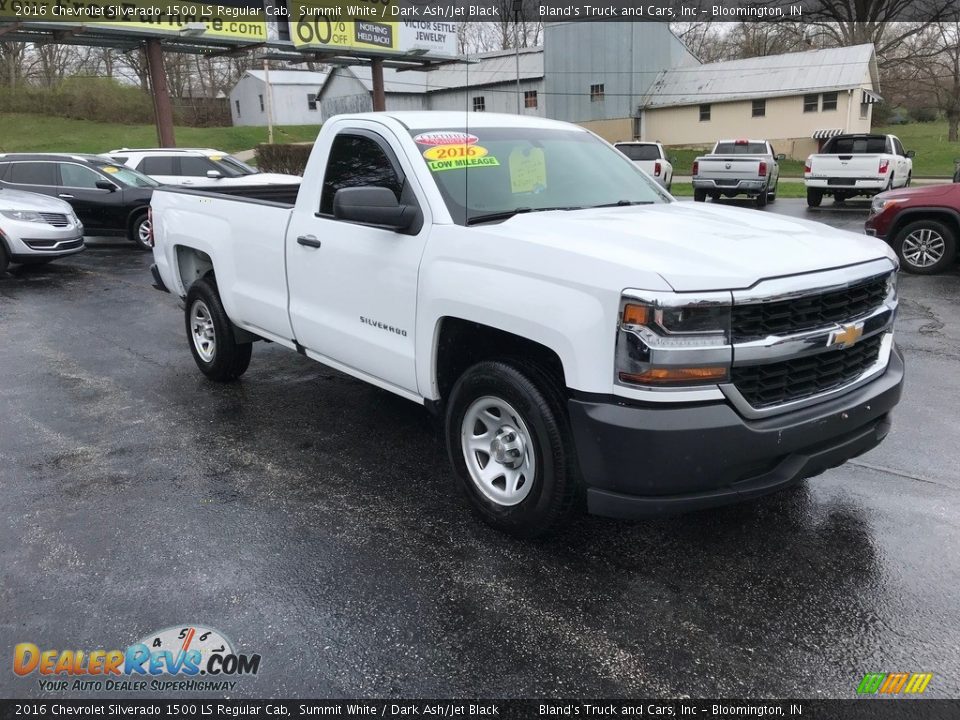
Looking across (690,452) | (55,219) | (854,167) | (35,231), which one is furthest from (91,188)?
(854,167)

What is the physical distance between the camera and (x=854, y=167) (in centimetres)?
1914

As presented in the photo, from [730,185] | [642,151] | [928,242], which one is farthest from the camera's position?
[642,151]

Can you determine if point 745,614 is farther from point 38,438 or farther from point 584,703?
point 38,438

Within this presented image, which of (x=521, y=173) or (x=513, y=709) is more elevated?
(x=521, y=173)

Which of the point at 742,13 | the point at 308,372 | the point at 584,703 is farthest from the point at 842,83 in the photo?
the point at 584,703

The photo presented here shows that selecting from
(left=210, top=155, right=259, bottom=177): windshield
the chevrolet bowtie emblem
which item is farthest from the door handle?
(left=210, top=155, right=259, bottom=177): windshield

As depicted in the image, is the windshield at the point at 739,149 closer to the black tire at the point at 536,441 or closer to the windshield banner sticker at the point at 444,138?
the windshield banner sticker at the point at 444,138

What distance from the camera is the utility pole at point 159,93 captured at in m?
23.4

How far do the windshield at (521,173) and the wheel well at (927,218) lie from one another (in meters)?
6.52

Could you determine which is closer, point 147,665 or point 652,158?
point 147,665

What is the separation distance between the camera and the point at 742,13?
38.9 metres

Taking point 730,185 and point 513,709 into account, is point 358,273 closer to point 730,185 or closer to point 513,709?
point 513,709

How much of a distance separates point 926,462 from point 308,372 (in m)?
4.67

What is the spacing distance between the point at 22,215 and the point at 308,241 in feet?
30.2
